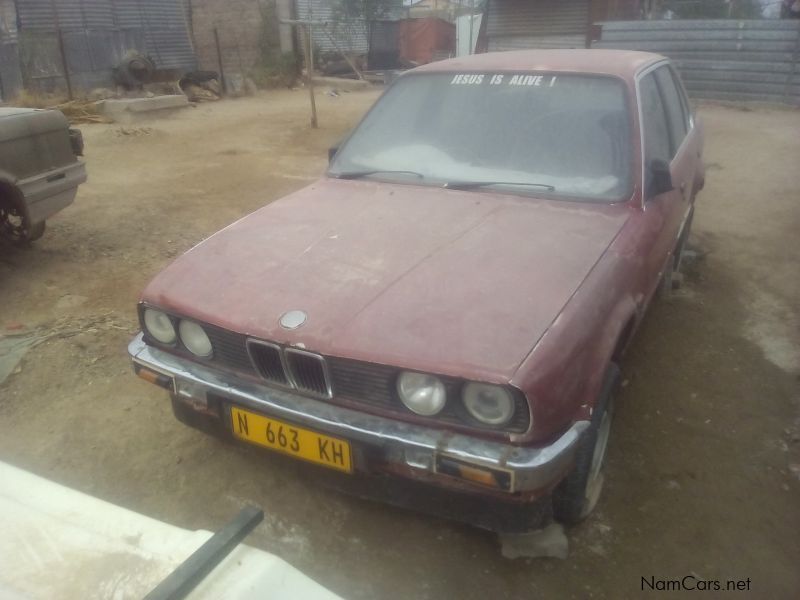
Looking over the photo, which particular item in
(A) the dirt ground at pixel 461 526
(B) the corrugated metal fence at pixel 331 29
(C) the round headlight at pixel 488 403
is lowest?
(A) the dirt ground at pixel 461 526

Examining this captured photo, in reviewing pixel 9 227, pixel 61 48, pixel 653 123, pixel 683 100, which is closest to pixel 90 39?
pixel 61 48

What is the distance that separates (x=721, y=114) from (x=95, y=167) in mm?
9850

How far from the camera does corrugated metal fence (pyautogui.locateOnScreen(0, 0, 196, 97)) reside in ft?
40.4

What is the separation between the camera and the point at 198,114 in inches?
479

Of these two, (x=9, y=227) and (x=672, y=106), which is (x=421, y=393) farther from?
(x=9, y=227)

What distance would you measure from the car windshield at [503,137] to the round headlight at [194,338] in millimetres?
1292

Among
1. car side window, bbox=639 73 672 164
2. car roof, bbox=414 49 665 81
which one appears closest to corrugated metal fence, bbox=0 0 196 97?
car roof, bbox=414 49 665 81

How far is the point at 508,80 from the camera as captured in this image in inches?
128

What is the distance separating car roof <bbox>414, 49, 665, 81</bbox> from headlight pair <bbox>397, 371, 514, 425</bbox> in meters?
1.95

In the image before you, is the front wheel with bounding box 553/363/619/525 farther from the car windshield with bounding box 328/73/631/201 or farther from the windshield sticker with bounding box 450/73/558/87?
the windshield sticker with bounding box 450/73/558/87

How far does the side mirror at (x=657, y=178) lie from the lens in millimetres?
2881

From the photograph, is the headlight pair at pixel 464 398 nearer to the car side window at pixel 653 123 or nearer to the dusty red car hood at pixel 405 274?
the dusty red car hood at pixel 405 274

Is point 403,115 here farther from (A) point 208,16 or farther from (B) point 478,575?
(A) point 208,16

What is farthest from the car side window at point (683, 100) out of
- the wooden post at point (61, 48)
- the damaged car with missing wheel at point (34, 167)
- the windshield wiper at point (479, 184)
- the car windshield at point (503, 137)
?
the wooden post at point (61, 48)
